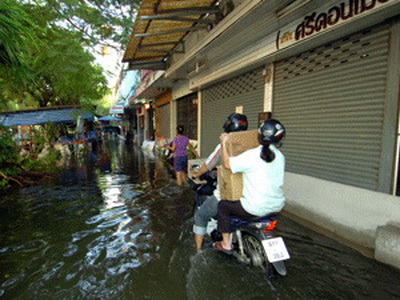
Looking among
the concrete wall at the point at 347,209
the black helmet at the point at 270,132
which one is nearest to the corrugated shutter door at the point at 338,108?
the concrete wall at the point at 347,209

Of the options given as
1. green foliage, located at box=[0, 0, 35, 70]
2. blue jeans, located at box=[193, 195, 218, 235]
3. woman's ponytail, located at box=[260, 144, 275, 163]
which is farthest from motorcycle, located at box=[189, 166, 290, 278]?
green foliage, located at box=[0, 0, 35, 70]

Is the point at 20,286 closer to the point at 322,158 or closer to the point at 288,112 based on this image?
the point at 322,158

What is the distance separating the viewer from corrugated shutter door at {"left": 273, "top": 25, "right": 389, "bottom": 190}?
12.1ft

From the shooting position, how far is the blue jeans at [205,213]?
3.06m

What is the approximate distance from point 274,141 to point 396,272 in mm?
2368

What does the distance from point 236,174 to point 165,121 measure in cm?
1500

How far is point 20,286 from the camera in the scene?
2.67 m

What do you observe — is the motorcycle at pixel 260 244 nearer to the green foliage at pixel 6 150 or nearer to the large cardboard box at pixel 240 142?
the large cardboard box at pixel 240 142

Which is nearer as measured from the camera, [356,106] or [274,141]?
[274,141]

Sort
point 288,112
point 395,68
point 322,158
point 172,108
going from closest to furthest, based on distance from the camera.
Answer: point 395,68 → point 322,158 → point 288,112 → point 172,108

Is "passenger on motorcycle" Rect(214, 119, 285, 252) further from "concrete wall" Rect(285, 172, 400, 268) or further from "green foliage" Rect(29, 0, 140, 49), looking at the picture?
"green foliage" Rect(29, 0, 140, 49)

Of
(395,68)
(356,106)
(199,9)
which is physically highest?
(199,9)

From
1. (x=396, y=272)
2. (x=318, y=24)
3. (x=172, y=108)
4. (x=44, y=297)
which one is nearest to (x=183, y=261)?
(x=44, y=297)

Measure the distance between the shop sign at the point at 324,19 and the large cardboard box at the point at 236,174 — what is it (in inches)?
104
